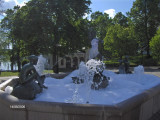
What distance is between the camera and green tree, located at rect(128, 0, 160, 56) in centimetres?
3959

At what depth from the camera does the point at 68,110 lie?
404 cm

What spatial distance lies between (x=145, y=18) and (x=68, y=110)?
4076cm

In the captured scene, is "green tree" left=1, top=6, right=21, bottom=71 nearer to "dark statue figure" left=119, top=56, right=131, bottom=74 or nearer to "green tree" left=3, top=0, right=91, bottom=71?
"green tree" left=3, top=0, right=91, bottom=71

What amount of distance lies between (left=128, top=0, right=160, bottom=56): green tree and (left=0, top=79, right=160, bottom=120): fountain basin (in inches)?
1522

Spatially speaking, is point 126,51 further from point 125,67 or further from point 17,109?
point 17,109

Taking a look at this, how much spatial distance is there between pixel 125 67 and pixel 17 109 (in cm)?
1045

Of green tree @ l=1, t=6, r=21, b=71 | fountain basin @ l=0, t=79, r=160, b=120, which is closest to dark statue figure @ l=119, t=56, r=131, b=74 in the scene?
fountain basin @ l=0, t=79, r=160, b=120

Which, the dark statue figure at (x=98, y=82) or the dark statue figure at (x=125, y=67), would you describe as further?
the dark statue figure at (x=125, y=67)

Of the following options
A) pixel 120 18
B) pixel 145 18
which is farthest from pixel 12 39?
pixel 120 18

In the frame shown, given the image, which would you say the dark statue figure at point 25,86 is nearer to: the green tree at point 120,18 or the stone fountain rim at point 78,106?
the stone fountain rim at point 78,106

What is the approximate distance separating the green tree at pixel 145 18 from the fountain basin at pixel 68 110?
38.7m

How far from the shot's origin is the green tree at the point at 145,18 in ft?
130

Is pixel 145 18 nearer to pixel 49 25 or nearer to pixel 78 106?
pixel 49 25

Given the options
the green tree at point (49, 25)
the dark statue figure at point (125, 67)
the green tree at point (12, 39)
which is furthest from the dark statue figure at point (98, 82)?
the green tree at point (12, 39)
